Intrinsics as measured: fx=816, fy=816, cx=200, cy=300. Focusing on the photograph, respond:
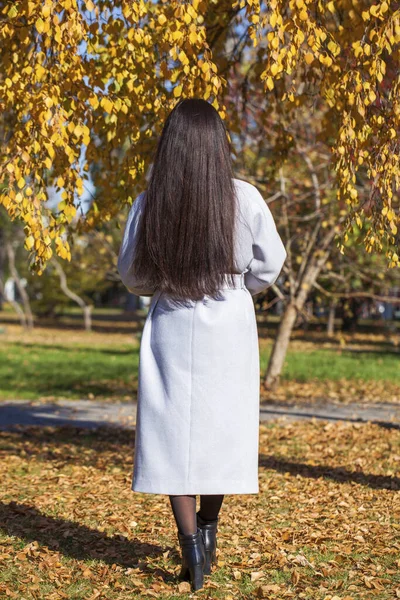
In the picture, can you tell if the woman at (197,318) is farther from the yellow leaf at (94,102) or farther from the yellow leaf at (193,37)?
the yellow leaf at (94,102)

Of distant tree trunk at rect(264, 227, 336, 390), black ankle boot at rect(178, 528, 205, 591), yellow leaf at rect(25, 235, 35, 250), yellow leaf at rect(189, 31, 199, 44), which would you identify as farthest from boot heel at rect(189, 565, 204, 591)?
distant tree trunk at rect(264, 227, 336, 390)

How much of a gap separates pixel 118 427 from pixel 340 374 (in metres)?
7.13

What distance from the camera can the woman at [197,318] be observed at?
10.7 ft

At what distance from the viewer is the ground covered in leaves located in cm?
359

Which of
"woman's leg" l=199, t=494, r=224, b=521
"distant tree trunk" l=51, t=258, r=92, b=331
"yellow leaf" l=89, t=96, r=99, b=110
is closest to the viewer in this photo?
"woman's leg" l=199, t=494, r=224, b=521

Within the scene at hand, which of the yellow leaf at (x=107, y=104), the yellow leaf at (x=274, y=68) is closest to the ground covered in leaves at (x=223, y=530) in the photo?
the yellow leaf at (x=107, y=104)

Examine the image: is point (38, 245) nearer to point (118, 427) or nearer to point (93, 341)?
point (118, 427)

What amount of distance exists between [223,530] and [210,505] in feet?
3.55

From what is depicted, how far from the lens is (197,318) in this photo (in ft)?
10.9

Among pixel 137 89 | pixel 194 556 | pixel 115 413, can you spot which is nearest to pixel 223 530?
pixel 194 556

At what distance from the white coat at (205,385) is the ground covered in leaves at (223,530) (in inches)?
20.8

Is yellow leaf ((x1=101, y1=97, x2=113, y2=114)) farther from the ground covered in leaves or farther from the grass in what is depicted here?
the grass

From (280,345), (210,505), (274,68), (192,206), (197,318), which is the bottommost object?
(210,505)

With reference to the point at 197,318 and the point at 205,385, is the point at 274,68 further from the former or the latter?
the point at 205,385
